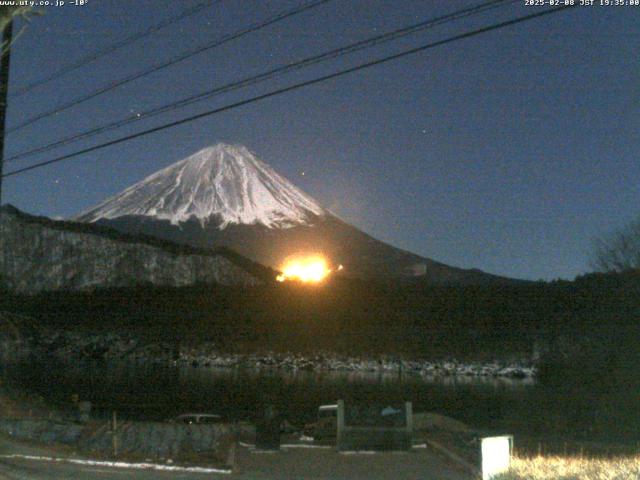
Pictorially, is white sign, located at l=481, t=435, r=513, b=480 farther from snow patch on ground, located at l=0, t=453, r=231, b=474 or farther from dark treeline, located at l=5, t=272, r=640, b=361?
dark treeline, located at l=5, t=272, r=640, b=361

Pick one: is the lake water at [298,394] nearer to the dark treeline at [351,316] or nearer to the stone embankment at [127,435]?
the stone embankment at [127,435]

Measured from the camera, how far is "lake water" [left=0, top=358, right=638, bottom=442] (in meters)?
36.1

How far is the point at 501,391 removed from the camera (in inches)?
2201

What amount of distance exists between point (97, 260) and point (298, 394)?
279 feet

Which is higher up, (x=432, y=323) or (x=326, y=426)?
(x=432, y=323)

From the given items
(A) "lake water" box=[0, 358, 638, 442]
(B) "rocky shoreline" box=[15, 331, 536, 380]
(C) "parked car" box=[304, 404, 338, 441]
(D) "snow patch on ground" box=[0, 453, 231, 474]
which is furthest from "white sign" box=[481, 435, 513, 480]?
(B) "rocky shoreline" box=[15, 331, 536, 380]

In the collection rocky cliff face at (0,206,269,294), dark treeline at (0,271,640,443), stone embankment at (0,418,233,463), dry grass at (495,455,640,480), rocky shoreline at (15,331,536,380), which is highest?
rocky cliff face at (0,206,269,294)

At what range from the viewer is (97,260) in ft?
423

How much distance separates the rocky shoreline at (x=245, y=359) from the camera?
78062mm

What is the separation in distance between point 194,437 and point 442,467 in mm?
14952

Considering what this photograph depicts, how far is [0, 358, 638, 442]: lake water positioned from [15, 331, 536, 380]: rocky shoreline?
4.83 meters

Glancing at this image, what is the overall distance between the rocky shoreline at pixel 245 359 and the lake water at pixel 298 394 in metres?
4.83

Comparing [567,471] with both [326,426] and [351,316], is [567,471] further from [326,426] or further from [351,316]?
[351,316]

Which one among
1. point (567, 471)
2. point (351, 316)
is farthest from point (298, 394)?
point (567, 471)
